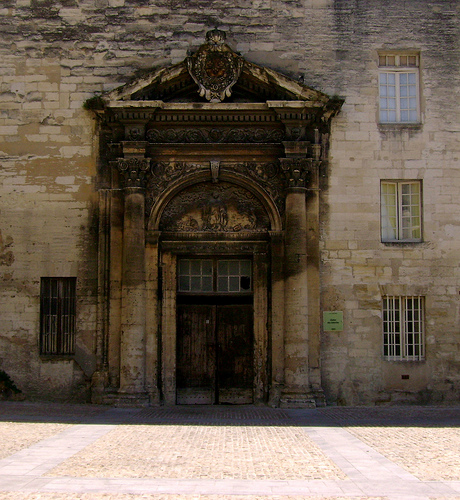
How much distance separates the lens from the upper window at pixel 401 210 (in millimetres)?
14414

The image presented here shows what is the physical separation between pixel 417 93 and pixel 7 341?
10566 mm

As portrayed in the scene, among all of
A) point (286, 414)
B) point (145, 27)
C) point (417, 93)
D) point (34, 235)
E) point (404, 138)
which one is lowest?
point (286, 414)

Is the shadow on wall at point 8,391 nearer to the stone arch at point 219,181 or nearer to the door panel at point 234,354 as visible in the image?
the door panel at point 234,354

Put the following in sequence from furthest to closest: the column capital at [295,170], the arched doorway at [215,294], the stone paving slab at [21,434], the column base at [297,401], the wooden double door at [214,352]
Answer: the wooden double door at [214,352] < the arched doorway at [215,294] < the column capital at [295,170] < the column base at [297,401] < the stone paving slab at [21,434]

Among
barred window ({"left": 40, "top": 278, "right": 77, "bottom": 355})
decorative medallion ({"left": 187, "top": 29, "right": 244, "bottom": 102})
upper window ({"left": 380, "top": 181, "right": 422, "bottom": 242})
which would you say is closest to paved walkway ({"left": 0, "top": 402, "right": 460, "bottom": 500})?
barred window ({"left": 40, "top": 278, "right": 77, "bottom": 355})

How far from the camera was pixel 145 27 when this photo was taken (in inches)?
566

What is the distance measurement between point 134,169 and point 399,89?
20.3ft

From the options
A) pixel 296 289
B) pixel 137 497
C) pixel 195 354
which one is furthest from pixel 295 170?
pixel 137 497

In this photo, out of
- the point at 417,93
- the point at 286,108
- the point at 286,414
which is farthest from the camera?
the point at 417,93

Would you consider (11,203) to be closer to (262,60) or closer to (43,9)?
(43,9)

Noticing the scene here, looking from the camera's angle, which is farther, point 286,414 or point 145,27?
point 145,27

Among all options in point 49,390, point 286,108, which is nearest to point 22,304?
point 49,390

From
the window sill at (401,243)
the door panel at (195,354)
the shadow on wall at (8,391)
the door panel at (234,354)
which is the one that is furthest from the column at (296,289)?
the shadow on wall at (8,391)

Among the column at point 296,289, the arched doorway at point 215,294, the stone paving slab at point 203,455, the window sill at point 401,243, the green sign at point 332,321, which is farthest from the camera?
the window sill at point 401,243
